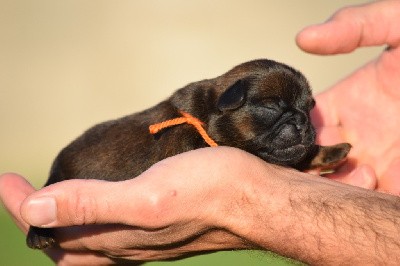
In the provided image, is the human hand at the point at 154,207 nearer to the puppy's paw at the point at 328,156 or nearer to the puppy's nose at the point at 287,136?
the puppy's nose at the point at 287,136

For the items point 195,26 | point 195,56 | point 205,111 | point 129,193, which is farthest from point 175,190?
point 195,26

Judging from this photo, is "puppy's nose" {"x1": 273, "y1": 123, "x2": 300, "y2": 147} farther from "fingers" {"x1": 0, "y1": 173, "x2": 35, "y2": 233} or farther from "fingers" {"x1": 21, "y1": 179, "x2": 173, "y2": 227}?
"fingers" {"x1": 0, "y1": 173, "x2": 35, "y2": 233}

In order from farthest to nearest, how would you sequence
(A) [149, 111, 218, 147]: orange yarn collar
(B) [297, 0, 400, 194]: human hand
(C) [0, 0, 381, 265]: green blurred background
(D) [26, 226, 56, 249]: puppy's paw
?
(C) [0, 0, 381, 265]: green blurred background < (B) [297, 0, 400, 194]: human hand < (A) [149, 111, 218, 147]: orange yarn collar < (D) [26, 226, 56, 249]: puppy's paw

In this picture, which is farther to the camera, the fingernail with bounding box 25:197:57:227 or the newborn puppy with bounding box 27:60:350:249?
the newborn puppy with bounding box 27:60:350:249

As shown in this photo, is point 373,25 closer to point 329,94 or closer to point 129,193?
point 329,94

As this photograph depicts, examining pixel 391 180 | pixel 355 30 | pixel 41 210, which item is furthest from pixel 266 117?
pixel 41 210

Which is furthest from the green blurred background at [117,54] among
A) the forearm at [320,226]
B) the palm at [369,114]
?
the forearm at [320,226]

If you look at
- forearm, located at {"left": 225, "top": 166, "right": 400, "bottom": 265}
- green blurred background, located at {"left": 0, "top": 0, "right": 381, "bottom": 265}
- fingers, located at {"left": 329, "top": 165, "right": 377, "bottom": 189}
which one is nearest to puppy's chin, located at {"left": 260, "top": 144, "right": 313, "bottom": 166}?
forearm, located at {"left": 225, "top": 166, "right": 400, "bottom": 265}
